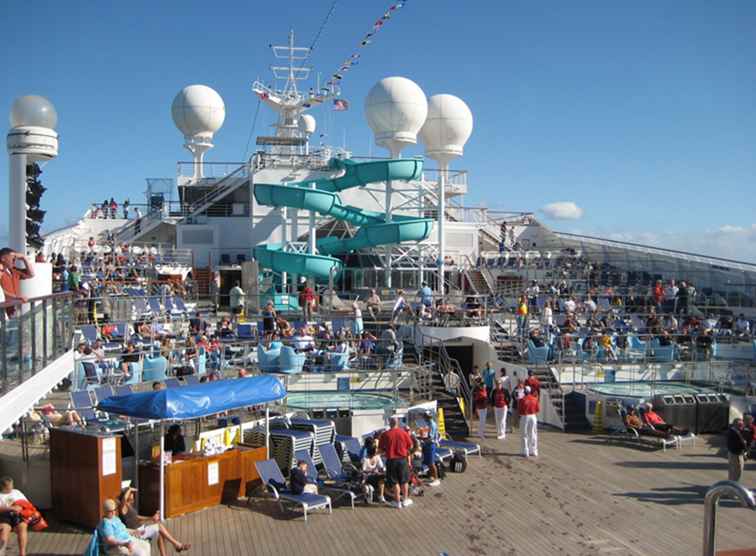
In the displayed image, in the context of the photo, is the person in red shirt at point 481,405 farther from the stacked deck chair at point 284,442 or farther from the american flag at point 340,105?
the american flag at point 340,105

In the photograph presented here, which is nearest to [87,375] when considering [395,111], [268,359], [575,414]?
[268,359]

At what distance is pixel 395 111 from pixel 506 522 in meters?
23.7

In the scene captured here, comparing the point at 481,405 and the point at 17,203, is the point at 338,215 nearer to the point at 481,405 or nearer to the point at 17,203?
the point at 481,405

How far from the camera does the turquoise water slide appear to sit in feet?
91.9

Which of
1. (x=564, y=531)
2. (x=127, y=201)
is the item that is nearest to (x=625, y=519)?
(x=564, y=531)

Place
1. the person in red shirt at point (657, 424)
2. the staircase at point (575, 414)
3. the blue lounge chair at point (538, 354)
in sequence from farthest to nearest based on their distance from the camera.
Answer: the blue lounge chair at point (538, 354), the staircase at point (575, 414), the person in red shirt at point (657, 424)

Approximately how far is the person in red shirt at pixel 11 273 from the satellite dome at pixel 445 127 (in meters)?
27.0

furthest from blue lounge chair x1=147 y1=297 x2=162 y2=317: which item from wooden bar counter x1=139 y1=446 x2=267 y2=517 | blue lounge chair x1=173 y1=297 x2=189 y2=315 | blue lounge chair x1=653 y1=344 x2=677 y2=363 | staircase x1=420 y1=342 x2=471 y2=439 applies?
blue lounge chair x1=653 y1=344 x2=677 y2=363

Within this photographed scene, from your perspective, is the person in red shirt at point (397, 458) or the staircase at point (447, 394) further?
the staircase at point (447, 394)

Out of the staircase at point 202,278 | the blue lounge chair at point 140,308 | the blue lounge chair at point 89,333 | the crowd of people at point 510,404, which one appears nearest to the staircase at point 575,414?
the crowd of people at point 510,404

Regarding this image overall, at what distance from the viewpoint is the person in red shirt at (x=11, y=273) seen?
8.88 meters

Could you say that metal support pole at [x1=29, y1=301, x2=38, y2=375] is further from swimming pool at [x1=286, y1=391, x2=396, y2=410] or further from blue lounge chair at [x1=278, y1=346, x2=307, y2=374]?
blue lounge chair at [x1=278, y1=346, x2=307, y2=374]

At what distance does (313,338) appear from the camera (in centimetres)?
1950

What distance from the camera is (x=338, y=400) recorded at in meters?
16.1
